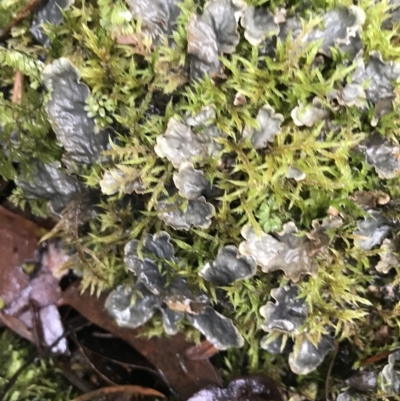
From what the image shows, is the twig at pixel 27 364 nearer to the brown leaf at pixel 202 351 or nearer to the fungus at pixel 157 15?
the brown leaf at pixel 202 351

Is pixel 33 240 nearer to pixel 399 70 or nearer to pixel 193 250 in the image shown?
pixel 193 250

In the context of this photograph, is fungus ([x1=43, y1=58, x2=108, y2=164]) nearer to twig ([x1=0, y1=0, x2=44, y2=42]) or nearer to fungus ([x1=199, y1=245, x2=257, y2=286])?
twig ([x1=0, y1=0, x2=44, y2=42])

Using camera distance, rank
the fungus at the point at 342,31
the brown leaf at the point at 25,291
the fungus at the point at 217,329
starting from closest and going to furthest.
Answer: the fungus at the point at 342,31, the fungus at the point at 217,329, the brown leaf at the point at 25,291

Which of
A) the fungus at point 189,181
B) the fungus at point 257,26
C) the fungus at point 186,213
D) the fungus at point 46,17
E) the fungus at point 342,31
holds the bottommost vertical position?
the fungus at point 186,213

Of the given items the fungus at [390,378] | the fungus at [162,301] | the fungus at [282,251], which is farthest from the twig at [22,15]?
the fungus at [390,378]

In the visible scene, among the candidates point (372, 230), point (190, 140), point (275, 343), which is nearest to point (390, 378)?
point (275, 343)

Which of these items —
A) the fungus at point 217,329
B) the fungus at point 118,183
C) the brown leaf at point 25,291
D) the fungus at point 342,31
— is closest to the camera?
the fungus at point 342,31

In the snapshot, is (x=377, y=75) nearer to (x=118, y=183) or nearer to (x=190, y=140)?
(x=190, y=140)
